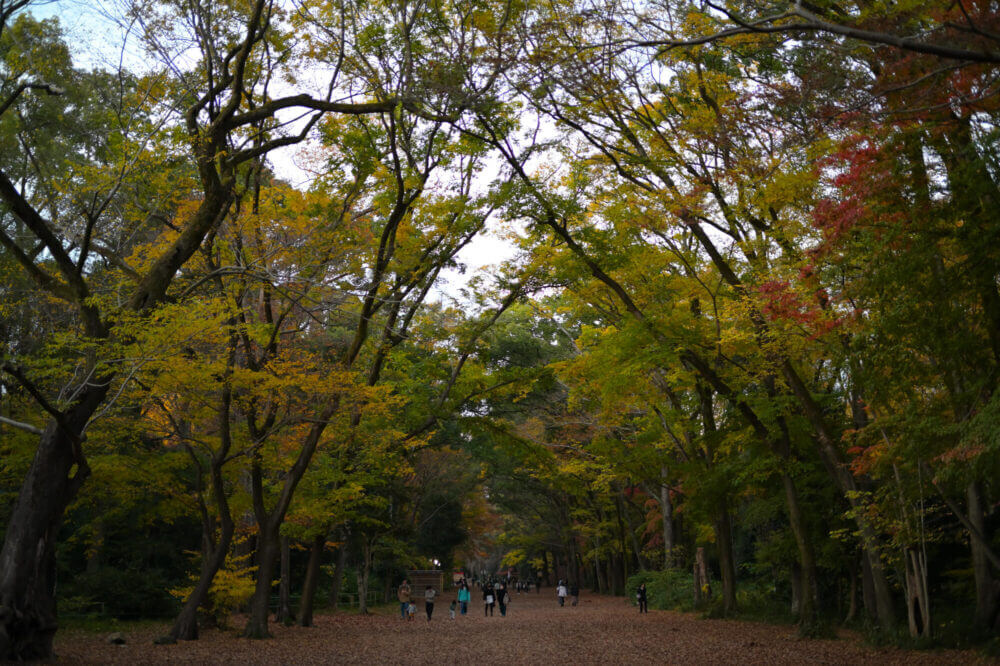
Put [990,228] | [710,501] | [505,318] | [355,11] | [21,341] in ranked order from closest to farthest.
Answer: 1. [990,228]
2. [355,11]
3. [21,341]
4. [710,501]
5. [505,318]

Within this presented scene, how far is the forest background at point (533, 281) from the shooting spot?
7.90 meters

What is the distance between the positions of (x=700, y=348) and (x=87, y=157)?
547 inches

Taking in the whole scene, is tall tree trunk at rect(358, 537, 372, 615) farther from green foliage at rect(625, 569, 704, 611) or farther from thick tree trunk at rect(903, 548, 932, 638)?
thick tree trunk at rect(903, 548, 932, 638)

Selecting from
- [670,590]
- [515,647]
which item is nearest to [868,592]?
[515,647]

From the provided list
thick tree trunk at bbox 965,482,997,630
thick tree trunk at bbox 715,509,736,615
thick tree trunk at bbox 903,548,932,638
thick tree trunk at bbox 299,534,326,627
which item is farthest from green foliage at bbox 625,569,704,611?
thick tree trunk at bbox 965,482,997,630

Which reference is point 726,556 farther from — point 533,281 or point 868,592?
point 533,281

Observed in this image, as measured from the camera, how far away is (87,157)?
54.7ft

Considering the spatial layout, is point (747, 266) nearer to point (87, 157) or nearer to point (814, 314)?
point (814, 314)

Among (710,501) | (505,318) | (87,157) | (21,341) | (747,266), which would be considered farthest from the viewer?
(505,318)

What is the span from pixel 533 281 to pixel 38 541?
35.1ft

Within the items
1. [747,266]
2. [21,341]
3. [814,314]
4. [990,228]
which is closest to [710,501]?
[747,266]

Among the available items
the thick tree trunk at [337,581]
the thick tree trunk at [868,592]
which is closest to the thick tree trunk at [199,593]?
the thick tree trunk at [868,592]

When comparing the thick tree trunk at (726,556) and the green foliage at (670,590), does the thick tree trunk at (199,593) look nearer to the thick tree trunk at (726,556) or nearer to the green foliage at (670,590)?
the thick tree trunk at (726,556)

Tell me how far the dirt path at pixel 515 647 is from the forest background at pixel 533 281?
1221 mm
